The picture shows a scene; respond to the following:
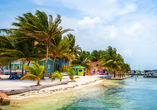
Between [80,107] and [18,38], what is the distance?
1366 cm

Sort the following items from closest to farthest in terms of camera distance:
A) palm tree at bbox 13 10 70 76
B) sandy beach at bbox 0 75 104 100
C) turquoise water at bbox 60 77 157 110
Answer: turquoise water at bbox 60 77 157 110
sandy beach at bbox 0 75 104 100
palm tree at bbox 13 10 70 76

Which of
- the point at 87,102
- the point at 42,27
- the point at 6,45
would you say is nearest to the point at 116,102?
the point at 87,102

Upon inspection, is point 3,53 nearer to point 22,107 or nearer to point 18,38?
Answer: point 18,38

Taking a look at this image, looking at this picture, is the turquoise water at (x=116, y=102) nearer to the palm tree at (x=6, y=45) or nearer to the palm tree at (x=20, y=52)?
the palm tree at (x=20, y=52)

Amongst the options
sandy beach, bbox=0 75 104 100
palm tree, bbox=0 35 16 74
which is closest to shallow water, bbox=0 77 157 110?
sandy beach, bbox=0 75 104 100

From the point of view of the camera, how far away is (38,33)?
52.1ft

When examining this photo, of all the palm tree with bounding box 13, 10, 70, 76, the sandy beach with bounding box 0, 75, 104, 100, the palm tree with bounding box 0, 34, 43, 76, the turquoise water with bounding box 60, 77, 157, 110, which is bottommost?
the turquoise water with bounding box 60, 77, 157, 110

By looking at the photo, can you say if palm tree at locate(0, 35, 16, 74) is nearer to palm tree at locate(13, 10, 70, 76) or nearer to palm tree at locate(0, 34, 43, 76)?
palm tree at locate(0, 34, 43, 76)

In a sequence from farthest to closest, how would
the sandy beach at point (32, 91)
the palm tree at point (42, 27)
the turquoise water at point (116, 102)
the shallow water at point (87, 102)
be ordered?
the palm tree at point (42, 27) → the sandy beach at point (32, 91) → the turquoise water at point (116, 102) → the shallow water at point (87, 102)

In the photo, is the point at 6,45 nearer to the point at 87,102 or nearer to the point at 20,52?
the point at 20,52

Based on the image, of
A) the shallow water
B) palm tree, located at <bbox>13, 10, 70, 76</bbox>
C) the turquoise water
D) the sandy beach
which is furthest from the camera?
palm tree, located at <bbox>13, 10, 70, 76</bbox>

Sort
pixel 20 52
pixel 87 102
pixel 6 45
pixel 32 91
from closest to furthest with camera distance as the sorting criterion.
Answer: pixel 87 102
pixel 32 91
pixel 20 52
pixel 6 45

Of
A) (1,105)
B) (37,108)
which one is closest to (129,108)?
(37,108)

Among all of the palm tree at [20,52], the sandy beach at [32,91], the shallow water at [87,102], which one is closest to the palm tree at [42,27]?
the palm tree at [20,52]
